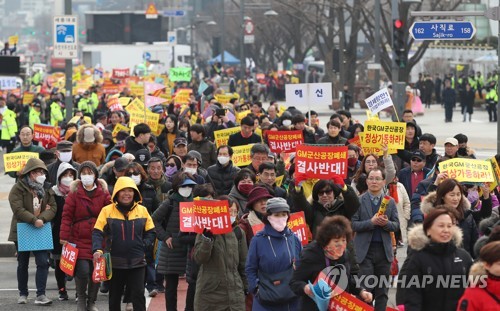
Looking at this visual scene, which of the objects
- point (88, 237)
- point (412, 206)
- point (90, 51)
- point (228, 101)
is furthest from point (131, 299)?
point (90, 51)

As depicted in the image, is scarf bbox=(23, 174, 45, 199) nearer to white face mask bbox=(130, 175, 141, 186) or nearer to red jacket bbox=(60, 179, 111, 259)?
white face mask bbox=(130, 175, 141, 186)

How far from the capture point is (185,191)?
12055 mm

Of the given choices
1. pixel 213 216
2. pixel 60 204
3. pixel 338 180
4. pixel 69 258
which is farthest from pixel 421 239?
pixel 60 204

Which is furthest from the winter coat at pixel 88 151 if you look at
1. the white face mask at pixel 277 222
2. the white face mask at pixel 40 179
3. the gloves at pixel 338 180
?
the white face mask at pixel 277 222

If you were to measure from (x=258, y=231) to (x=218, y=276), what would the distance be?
500 millimetres

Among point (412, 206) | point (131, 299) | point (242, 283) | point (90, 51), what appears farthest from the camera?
point (90, 51)

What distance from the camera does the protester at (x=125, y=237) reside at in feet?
37.3

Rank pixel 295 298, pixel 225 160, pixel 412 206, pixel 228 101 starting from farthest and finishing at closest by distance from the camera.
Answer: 1. pixel 228 101
2. pixel 225 160
3. pixel 412 206
4. pixel 295 298

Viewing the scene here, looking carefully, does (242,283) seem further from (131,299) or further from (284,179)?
(284,179)

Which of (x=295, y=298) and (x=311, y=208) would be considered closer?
(x=295, y=298)

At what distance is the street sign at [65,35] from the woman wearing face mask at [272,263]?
50.4 ft

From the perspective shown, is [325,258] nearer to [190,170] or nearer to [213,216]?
[213,216]

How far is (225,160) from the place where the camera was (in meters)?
14.6

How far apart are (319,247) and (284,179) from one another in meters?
5.99
